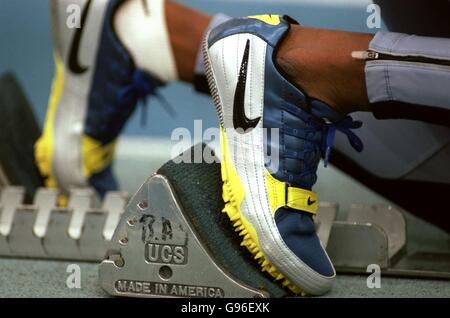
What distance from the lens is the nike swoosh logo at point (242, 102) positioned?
1.20 metres

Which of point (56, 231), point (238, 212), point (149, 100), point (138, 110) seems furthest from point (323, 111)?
point (138, 110)

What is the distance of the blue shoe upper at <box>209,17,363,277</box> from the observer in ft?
3.90

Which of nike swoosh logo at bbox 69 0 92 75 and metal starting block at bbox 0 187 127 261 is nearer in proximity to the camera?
metal starting block at bbox 0 187 127 261

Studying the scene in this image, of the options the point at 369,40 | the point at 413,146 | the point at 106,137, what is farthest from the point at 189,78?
the point at 369,40

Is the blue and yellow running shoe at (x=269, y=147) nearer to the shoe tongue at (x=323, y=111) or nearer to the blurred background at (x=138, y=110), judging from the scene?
the shoe tongue at (x=323, y=111)

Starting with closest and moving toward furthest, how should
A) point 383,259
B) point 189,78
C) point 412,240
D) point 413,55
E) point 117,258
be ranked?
point 413,55
point 117,258
point 383,259
point 412,240
point 189,78

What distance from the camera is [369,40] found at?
117cm

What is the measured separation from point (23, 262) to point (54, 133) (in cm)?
33

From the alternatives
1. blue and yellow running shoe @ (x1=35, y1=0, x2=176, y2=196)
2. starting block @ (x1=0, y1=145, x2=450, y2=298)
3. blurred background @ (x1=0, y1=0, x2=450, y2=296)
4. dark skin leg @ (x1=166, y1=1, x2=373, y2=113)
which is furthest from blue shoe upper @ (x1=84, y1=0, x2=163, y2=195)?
dark skin leg @ (x1=166, y1=1, x2=373, y2=113)

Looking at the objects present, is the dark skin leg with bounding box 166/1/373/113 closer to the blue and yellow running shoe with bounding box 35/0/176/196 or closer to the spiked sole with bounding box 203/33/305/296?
the spiked sole with bounding box 203/33/305/296

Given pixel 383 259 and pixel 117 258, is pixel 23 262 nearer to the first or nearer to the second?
pixel 117 258

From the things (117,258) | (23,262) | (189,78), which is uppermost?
(189,78)

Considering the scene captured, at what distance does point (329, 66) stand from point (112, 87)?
0.59m

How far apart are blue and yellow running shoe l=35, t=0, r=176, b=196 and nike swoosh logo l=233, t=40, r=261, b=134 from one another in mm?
447
